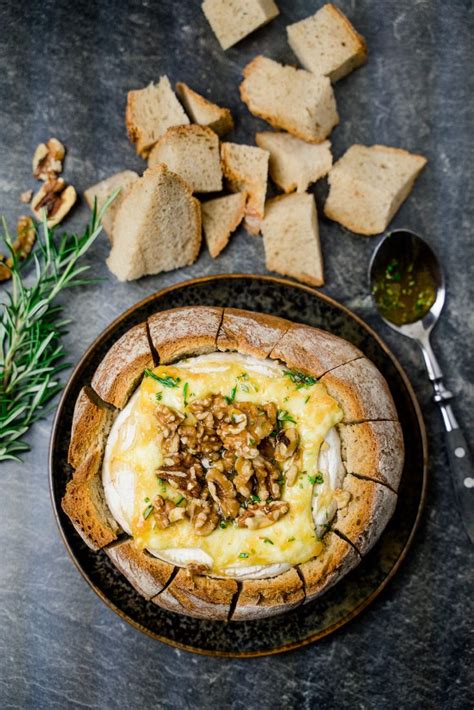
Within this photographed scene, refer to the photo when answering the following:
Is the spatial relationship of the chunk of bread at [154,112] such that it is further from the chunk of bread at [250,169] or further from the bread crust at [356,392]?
the bread crust at [356,392]

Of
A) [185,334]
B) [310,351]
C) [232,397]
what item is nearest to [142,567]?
[232,397]

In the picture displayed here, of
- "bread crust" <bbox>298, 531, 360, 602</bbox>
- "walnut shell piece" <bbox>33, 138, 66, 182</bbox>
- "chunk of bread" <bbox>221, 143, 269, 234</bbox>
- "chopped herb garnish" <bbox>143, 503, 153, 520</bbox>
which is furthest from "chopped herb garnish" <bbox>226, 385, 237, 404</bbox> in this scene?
"walnut shell piece" <bbox>33, 138, 66, 182</bbox>

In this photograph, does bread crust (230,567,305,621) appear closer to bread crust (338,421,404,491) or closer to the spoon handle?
bread crust (338,421,404,491)

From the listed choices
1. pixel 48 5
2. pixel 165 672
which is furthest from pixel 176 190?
pixel 165 672

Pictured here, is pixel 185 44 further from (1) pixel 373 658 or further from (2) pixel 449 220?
(1) pixel 373 658

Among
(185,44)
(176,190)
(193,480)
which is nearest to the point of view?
(193,480)

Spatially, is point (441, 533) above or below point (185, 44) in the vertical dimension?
below

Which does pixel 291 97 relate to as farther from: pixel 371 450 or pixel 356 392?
pixel 371 450
